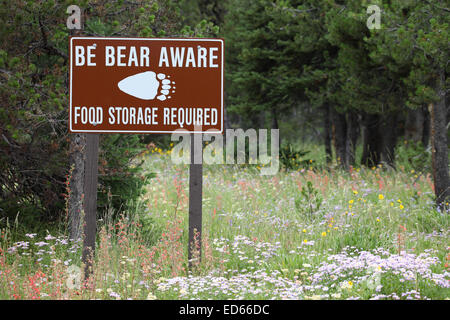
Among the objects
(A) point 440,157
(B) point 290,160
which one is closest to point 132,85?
(A) point 440,157

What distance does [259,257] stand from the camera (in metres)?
5.56

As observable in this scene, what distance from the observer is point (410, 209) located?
775 cm

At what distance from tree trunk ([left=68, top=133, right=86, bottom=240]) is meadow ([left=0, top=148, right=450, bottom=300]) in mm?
Result: 214

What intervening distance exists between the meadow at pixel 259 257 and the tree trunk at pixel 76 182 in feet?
0.70

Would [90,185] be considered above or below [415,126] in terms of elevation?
below

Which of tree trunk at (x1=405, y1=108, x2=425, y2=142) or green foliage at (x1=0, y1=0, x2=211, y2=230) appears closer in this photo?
green foliage at (x1=0, y1=0, x2=211, y2=230)

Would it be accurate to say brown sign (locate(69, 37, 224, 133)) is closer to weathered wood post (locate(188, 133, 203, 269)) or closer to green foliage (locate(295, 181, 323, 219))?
weathered wood post (locate(188, 133, 203, 269))

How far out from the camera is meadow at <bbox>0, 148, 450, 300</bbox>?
14.7 ft

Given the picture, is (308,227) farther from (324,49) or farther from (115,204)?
(324,49)

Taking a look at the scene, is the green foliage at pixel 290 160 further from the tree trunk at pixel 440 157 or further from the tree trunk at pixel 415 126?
the tree trunk at pixel 440 157

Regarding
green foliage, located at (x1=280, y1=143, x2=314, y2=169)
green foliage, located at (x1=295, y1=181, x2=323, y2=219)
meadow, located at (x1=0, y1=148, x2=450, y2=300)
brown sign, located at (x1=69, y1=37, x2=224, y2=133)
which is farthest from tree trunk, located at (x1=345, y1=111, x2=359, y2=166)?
brown sign, located at (x1=69, y1=37, x2=224, y2=133)

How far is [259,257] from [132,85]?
2.30 meters

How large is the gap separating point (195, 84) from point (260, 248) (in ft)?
6.73

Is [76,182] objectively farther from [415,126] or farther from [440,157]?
[415,126]
